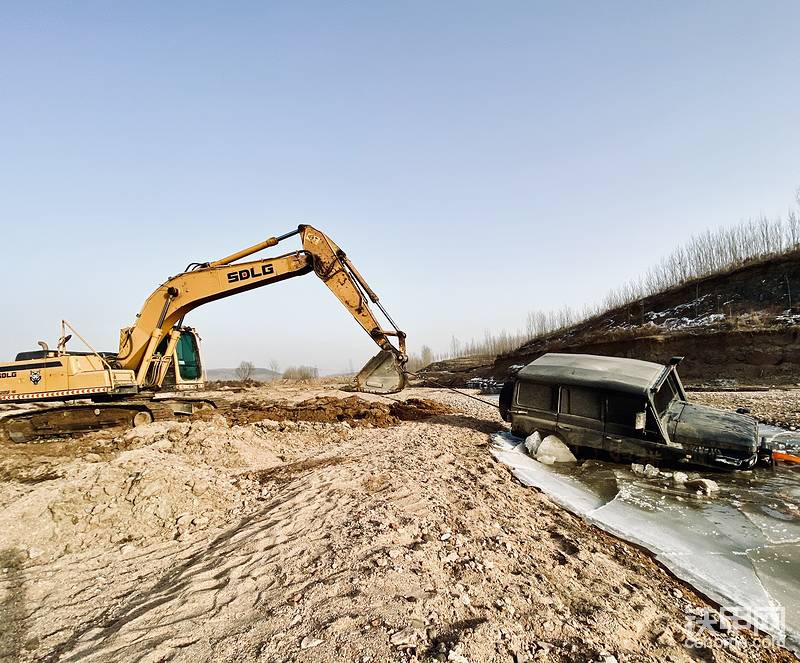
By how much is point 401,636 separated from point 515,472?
3989mm

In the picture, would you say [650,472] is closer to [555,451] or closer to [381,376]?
[555,451]

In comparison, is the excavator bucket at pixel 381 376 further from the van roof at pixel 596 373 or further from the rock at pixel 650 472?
the rock at pixel 650 472

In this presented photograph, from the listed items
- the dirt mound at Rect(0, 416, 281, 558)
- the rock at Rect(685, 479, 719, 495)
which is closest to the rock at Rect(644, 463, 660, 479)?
the rock at Rect(685, 479, 719, 495)

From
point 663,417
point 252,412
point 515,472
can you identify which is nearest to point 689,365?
point 663,417

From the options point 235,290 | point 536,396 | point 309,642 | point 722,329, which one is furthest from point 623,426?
point 722,329

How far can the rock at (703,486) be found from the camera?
5246 mm

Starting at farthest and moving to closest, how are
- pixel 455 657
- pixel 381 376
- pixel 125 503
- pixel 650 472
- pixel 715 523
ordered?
1. pixel 381 376
2. pixel 650 472
3. pixel 125 503
4. pixel 715 523
5. pixel 455 657

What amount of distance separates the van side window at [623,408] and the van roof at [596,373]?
0.38 ft

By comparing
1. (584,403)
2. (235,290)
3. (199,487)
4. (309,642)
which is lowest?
(309,642)

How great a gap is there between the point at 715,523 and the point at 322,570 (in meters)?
4.19

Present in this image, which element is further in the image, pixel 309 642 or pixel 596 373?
pixel 596 373

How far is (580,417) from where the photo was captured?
21.5ft

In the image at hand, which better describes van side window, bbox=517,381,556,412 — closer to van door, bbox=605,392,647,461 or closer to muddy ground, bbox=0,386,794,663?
van door, bbox=605,392,647,461

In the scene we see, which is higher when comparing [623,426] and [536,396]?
[536,396]
